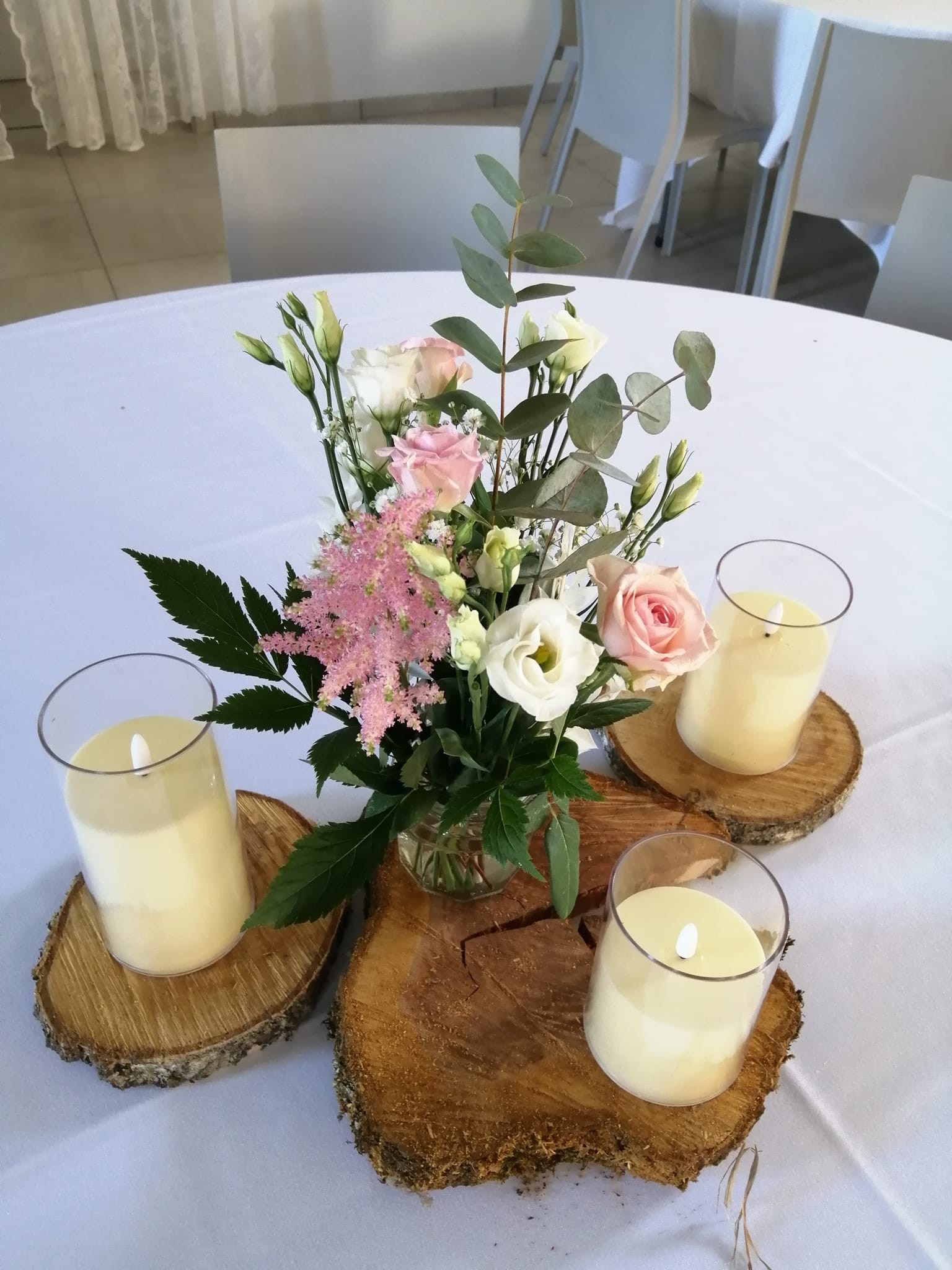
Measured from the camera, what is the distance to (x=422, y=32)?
3.94 metres

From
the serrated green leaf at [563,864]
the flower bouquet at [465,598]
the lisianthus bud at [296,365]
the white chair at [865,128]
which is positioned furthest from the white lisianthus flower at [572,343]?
the white chair at [865,128]

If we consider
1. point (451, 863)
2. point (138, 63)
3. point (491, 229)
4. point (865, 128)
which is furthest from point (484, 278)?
point (138, 63)

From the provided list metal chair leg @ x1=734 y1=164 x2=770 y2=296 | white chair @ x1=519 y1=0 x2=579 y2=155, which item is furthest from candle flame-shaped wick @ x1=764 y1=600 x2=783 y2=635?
white chair @ x1=519 y1=0 x2=579 y2=155

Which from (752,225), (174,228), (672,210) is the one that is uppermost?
(752,225)

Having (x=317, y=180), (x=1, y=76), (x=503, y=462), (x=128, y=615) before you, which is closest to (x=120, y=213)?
(x=1, y=76)

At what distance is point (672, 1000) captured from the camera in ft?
1.62

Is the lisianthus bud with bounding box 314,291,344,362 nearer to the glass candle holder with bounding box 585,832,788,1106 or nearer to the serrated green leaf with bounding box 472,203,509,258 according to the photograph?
the serrated green leaf with bounding box 472,203,509,258

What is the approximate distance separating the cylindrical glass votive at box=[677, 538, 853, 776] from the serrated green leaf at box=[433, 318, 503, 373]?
0.99ft

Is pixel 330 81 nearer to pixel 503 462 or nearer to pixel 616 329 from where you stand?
pixel 616 329

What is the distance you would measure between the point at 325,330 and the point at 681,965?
0.37m

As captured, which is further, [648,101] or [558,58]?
[558,58]

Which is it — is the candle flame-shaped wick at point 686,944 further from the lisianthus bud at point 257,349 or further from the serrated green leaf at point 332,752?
the lisianthus bud at point 257,349

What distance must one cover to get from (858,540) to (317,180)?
0.94 metres

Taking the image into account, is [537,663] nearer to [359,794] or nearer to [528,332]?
[528,332]
